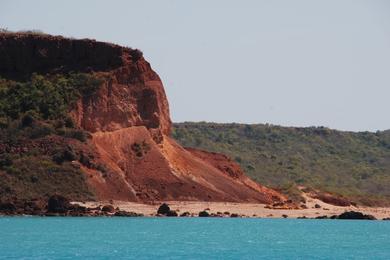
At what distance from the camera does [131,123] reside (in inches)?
4471

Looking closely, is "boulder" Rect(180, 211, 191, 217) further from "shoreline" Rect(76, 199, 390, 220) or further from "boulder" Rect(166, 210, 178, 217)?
"boulder" Rect(166, 210, 178, 217)

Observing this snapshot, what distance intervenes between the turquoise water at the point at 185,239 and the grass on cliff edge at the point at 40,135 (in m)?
4.30

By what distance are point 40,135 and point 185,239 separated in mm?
36249

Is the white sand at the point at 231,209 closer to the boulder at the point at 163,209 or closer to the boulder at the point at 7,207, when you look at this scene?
the boulder at the point at 163,209

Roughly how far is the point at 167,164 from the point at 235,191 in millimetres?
9443

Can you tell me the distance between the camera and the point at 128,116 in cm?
11331

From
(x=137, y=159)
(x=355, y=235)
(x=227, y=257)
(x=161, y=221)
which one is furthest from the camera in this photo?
(x=137, y=159)

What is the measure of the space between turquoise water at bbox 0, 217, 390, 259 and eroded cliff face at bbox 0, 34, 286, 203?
8524mm

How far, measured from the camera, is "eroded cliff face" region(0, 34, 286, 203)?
109m

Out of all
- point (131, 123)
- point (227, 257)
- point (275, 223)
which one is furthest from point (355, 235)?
point (131, 123)

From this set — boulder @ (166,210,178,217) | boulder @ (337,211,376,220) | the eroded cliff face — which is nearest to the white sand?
boulder @ (166,210,178,217)

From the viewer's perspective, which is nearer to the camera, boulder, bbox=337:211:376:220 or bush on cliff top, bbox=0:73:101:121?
bush on cliff top, bbox=0:73:101:121

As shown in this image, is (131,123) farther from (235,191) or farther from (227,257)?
(227,257)

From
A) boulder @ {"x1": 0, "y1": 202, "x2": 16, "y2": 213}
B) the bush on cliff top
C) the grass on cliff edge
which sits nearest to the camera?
boulder @ {"x1": 0, "y1": 202, "x2": 16, "y2": 213}
